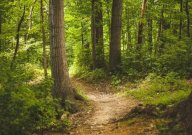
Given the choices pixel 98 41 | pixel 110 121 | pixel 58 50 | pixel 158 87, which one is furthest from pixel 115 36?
pixel 110 121

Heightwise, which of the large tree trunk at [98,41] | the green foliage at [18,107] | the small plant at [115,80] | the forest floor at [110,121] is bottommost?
the forest floor at [110,121]

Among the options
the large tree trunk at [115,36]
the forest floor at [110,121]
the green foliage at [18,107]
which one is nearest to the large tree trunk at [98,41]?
the large tree trunk at [115,36]

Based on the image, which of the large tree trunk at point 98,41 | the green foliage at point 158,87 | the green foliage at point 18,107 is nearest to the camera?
the green foliage at point 18,107

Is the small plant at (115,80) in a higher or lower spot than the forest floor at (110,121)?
higher

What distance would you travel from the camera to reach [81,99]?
39.6ft

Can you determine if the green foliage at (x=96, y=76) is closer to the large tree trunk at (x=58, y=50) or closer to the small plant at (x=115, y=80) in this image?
the small plant at (x=115, y=80)

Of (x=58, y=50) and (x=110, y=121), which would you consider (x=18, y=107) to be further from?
(x=58, y=50)

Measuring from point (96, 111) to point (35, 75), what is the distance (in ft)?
33.6

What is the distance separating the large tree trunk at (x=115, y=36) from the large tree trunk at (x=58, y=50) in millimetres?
6916

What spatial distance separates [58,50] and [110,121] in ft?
10.2

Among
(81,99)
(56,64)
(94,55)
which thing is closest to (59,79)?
(56,64)

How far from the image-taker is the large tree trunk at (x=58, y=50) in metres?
10.8

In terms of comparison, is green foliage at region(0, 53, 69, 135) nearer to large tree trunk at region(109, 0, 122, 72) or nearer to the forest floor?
the forest floor

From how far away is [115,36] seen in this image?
1764cm
